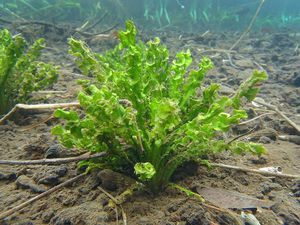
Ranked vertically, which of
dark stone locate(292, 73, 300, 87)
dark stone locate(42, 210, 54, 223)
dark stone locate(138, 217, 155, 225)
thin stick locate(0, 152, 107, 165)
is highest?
dark stone locate(292, 73, 300, 87)

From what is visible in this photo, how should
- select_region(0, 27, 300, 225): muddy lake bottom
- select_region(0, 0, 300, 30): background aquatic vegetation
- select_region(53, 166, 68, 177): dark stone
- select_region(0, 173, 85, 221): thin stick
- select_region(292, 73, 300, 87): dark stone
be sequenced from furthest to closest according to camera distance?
select_region(0, 0, 300, 30): background aquatic vegetation → select_region(292, 73, 300, 87): dark stone → select_region(53, 166, 68, 177): dark stone → select_region(0, 27, 300, 225): muddy lake bottom → select_region(0, 173, 85, 221): thin stick

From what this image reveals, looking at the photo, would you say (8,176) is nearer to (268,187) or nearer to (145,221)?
(145,221)

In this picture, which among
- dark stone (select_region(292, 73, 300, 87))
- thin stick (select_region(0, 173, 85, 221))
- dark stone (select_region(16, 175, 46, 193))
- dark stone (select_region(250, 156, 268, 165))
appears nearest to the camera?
thin stick (select_region(0, 173, 85, 221))

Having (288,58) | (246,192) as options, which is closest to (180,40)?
(288,58)

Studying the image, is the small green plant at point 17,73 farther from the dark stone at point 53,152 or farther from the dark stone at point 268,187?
the dark stone at point 268,187

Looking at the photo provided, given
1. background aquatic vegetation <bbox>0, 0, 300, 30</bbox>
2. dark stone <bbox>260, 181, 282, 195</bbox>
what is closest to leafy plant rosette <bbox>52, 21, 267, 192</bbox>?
dark stone <bbox>260, 181, 282, 195</bbox>

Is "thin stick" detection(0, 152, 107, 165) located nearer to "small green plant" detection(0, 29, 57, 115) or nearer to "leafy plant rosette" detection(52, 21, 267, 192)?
"leafy plant rosette" detection(52, 21, 267, 192)

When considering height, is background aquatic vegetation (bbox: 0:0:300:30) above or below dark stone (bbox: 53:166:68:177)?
above

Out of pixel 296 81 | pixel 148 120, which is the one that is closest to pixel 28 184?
pixel 148 120
